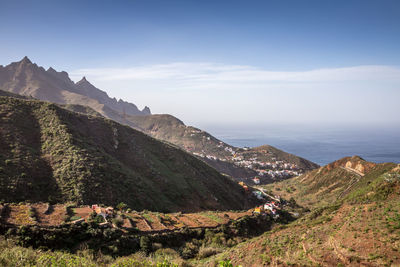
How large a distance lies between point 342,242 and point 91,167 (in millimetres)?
27516

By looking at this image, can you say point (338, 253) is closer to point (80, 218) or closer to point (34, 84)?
point (80, 218)

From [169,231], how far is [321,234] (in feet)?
39.3

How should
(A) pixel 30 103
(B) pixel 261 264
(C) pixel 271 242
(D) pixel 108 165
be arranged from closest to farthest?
(B) pixel 261 264 < (C) pixel 271 242 < (D) pixel 108 165 < (A) pixel 30 103

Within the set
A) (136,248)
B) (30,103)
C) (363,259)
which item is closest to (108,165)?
(136,248)

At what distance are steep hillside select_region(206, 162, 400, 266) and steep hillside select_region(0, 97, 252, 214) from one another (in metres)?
16.5

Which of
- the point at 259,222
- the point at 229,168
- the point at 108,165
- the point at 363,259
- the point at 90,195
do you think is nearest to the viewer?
the point at 363,259

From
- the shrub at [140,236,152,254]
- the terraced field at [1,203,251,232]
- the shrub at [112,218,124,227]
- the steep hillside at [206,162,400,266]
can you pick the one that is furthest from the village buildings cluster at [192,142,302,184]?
the shrub at [140,236,152,254]

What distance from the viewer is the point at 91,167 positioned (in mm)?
27406

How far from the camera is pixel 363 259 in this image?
10.5m

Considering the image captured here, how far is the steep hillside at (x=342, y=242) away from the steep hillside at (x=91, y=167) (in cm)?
1645

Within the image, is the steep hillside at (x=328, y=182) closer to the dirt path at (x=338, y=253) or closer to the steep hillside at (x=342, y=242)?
the steep hillside at (x=342, y=242)

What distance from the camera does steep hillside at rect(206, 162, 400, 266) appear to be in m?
10.8

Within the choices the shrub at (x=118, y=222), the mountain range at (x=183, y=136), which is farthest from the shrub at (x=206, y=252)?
the mountain range at (x=183, y=136)

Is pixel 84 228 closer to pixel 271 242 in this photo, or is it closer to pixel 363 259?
pixel 271 242
